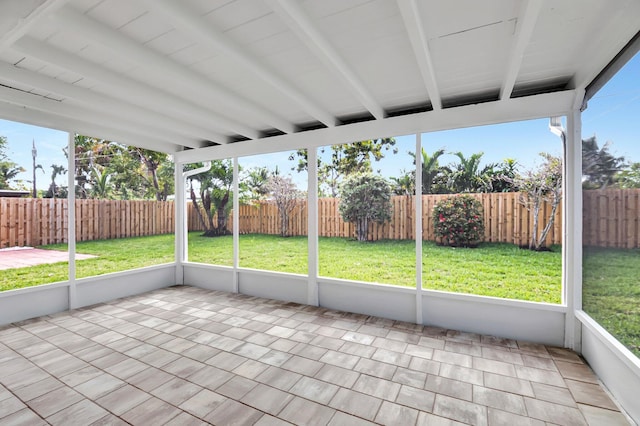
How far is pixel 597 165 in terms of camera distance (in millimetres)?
2301

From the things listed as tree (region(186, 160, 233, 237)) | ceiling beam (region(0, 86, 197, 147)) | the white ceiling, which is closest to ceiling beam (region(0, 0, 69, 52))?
the white ceiling

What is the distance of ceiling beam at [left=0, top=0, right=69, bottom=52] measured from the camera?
1.48 metres

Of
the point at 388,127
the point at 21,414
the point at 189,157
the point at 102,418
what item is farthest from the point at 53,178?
the point at 388,127

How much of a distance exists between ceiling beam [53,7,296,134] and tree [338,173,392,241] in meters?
2.86

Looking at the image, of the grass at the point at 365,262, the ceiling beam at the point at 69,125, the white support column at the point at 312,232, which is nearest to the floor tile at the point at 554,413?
the white support column at the point at 312,232

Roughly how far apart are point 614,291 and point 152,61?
3.76 meters

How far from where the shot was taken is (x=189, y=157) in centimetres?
506

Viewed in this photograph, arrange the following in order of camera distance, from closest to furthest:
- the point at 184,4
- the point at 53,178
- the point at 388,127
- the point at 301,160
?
the point at 184,4, the point at 388,127, the point at 53,178, the point at 301,160

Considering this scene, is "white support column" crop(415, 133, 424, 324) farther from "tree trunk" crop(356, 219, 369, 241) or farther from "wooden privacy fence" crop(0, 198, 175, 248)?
"wooden privacy fence" crop(0, 198, 175, 248)

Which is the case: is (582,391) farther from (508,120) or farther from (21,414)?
(21,414)

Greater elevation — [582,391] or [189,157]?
[189,157]

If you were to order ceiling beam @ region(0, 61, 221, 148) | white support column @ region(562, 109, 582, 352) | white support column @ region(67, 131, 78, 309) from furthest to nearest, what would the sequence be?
white support column @ region(67, 131, 78, 309) → white support column @ region(562, 109, 582, 352) → ceiling beam @ region(0, 61, 221, 148)

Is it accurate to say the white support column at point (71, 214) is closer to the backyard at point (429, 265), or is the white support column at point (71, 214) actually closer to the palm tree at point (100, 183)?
the backyard at point (429, 265)

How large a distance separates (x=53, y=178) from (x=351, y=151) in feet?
18.0
